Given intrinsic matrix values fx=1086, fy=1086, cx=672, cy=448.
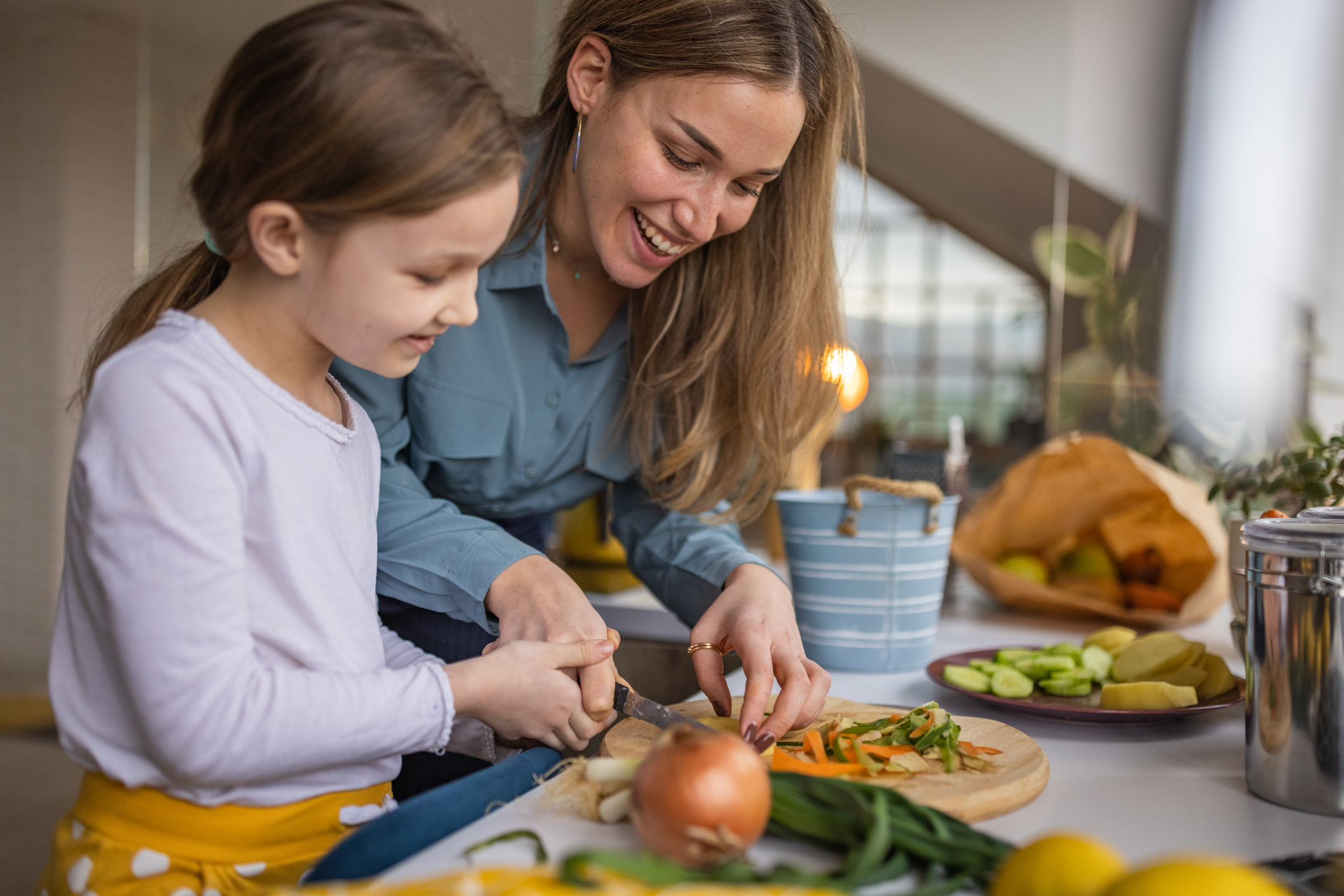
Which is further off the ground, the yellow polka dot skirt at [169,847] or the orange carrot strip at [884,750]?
the orange carrot strip at [884,750]

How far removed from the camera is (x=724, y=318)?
1.38 meters

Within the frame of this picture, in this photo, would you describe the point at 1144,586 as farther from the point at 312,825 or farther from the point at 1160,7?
the point at 1160,7

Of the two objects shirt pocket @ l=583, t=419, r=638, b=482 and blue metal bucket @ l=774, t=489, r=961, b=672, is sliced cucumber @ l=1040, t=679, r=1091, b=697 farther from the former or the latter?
shirt pocket @ l=583, t=419, r=638, b=482

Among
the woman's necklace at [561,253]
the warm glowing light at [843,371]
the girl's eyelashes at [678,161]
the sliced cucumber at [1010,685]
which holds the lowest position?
the sliced cucumber at [1010,685]

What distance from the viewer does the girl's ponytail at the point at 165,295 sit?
3.04ft

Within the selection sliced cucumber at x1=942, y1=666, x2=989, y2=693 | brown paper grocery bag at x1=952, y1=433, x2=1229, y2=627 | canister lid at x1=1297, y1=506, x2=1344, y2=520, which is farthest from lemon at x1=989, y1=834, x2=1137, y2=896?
brown paper grocery bag at x1=952, y1=433, x2=1229, y2=627

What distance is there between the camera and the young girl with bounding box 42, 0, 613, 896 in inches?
28.5

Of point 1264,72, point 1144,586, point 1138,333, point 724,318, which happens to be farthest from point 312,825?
point 1264,72

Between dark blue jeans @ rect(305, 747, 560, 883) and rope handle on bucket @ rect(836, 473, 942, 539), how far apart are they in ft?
1.93

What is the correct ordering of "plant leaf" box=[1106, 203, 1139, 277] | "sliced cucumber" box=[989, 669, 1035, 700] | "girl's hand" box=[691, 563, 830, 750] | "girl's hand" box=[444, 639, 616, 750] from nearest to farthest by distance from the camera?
1. "girl's hand" box=[444, 639, 616, 750]
2. "girl's hand" box=[691, 563, 830, 750]
3. "sliced cucumber" box=[989, 669, 1035, 700]
4. "plant leaf" box=[1106, 203, 1139, 277]

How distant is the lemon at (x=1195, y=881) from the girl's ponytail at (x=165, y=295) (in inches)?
32.1

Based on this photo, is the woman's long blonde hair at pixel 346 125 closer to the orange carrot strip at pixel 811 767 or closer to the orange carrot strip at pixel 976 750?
the orange carrot strip at pixel 811 767

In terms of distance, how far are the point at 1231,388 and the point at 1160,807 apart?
107 inches

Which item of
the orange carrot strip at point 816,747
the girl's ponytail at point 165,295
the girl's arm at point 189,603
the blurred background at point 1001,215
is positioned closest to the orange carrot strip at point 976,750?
the orange carrot strip at point 816,747
